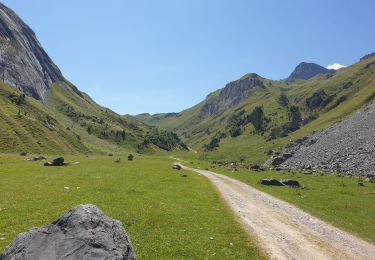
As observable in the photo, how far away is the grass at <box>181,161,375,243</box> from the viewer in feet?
108

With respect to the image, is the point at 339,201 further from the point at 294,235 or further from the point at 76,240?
the point at 76,240

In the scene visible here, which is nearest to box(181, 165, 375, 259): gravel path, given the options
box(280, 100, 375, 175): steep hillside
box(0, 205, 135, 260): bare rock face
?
box(0, 205, 135, 260): bare rock face

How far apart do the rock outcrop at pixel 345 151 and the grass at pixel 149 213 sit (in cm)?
4880

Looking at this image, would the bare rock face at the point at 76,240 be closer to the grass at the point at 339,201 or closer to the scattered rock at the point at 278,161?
the grass at the point at 339,201

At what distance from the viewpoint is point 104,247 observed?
15266 millimetres

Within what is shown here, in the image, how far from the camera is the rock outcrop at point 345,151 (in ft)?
269

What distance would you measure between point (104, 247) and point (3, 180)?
4340cm

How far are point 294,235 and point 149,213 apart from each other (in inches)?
475

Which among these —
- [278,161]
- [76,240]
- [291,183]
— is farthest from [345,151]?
[76,240]

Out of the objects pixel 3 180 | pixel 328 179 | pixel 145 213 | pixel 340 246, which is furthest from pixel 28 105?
pixel 340 246

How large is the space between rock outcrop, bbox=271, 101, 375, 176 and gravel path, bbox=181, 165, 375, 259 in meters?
44.4

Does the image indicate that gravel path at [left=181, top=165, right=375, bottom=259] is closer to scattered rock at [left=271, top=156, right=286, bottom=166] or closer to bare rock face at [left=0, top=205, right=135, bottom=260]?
bare rock face at [left=0, top=205, right=135, bottom=260]

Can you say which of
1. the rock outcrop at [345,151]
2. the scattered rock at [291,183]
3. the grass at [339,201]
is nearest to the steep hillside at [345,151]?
the rock outcrop at [345,151]

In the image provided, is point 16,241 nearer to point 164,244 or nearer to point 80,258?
point 80,258
